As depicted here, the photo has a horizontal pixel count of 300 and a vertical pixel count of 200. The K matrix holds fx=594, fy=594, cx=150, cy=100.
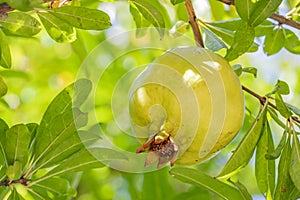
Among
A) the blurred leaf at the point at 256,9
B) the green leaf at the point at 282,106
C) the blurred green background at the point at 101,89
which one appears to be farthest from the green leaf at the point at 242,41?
the blurred green background at the point at 101,89

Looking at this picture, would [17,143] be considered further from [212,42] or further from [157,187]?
[157,187]

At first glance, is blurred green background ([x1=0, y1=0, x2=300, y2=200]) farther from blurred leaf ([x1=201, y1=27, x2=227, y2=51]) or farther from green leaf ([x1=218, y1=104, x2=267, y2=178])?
green leaf ([x1=218, y1=104, x2=267, y2=178])

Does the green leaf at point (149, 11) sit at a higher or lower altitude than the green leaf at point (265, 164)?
higher

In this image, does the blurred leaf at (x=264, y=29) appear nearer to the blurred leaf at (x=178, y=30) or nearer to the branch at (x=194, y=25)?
the blurred leaf at (x=178, y=30)

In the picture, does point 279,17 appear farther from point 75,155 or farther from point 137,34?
point 75,155

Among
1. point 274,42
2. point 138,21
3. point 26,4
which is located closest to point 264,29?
point 274,42

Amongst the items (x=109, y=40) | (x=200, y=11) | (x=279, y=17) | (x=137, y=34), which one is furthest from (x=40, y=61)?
(x=279, y=17)
